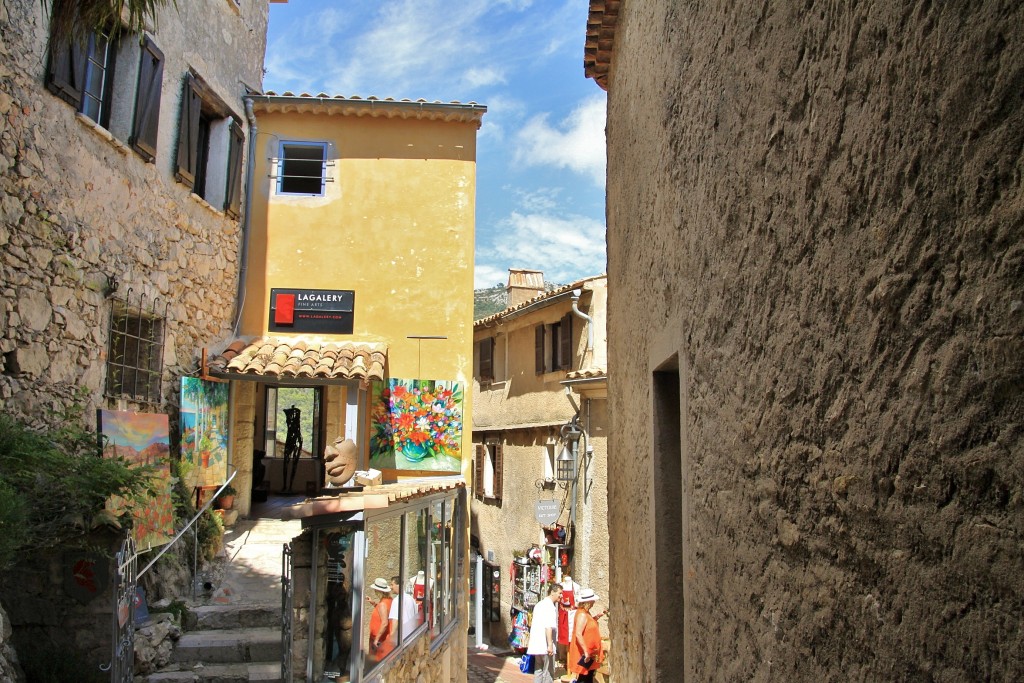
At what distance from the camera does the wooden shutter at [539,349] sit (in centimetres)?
1936

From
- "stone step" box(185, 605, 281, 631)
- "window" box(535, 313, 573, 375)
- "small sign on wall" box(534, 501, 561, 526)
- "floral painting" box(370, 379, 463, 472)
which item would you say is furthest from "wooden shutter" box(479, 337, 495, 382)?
"stone step" box(185, 605, 281, 631)

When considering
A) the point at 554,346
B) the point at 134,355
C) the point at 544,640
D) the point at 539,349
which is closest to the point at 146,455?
Answer: the point at 134,355

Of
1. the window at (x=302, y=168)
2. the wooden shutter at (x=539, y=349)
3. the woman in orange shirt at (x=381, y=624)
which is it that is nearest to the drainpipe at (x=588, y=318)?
the wooden shutter at (x=539, y=349)

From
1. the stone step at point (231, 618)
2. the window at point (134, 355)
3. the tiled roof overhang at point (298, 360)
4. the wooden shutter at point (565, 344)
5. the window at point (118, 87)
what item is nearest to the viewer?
the window at point (118, 87)

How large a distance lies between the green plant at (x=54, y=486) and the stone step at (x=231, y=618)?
1986mm

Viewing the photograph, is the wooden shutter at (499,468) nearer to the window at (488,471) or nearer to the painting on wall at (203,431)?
the window at (488,471)

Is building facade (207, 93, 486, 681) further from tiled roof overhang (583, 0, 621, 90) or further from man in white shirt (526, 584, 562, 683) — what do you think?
tiled roof overhang (583, 0, 621, 90)

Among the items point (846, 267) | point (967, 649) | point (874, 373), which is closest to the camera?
point (967, 649)

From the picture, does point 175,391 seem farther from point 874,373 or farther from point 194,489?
point 874,373

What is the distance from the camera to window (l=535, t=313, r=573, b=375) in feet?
59.5

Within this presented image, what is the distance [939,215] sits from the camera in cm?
139

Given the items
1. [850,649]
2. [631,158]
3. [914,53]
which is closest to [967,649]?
[850,649]

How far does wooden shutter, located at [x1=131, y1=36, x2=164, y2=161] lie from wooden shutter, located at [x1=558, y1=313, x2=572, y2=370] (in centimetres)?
1025

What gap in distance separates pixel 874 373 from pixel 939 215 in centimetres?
35
